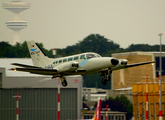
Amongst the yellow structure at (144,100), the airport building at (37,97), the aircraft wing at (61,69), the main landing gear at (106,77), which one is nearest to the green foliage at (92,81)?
the airport building at (37,97)

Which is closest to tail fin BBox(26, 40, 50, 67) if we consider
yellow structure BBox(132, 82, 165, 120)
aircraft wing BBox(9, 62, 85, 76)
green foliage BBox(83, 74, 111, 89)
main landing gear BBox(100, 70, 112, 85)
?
aircraft wing BBox(9, 62, 85, 76)

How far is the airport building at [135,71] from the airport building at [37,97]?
29.3 metres

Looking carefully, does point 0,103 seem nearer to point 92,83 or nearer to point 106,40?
point 92,83

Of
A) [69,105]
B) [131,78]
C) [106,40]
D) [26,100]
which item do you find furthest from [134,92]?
[106,40]

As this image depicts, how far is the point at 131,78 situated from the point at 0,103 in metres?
41.5

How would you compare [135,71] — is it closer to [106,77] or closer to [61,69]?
[61,69]

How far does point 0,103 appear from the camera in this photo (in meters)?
65.8

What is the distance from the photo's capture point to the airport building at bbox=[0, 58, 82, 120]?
2569 inches

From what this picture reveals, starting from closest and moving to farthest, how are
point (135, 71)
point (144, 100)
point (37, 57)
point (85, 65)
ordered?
1. point (85, 65)
2. point (37, 57)
3. point (144, 100)
4. point (135, 71)

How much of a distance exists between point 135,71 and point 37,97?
3818 centimetres

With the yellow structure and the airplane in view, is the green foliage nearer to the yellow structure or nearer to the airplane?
the yellow structure

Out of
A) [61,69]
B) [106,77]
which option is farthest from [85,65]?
[61,69]

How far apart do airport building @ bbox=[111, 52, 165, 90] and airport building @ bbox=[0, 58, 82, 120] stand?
29.3 m

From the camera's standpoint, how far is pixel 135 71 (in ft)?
328
